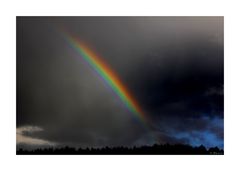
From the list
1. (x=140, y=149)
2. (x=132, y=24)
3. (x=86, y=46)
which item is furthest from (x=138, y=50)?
(x=140, y=149)

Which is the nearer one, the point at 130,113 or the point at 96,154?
the point at 96,154
